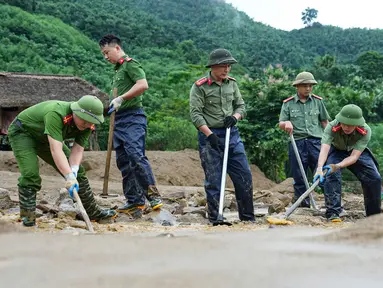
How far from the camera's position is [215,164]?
5902mm

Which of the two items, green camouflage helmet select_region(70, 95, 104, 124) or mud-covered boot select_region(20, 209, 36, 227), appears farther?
mud-covered boot select_region(20, 209, 36, 227)

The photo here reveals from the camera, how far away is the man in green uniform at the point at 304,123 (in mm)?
7672

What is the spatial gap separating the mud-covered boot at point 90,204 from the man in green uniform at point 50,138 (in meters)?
0.01

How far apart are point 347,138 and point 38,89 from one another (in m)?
11.7

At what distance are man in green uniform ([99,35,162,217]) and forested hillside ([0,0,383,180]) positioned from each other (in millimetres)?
8132

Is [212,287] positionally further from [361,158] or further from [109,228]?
[361,158]

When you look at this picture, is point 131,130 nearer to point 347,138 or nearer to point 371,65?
point 347,138

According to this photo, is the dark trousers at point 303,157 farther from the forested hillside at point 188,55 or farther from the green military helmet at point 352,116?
the forested hillside at point 188,55

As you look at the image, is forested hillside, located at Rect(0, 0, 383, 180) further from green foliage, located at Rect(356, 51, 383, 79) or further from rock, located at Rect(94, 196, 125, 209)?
rock, located at Rect(94, 196, 125, 209)

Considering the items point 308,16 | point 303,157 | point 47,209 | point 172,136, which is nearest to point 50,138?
point 47,209

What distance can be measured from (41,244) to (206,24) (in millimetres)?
69145

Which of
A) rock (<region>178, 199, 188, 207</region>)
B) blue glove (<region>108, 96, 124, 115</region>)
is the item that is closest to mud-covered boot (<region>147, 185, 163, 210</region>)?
blue glove (<region>108, 96, 124, 115</region>)

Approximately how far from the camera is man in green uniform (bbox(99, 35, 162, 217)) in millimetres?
6246

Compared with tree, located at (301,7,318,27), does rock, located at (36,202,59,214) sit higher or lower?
lower
